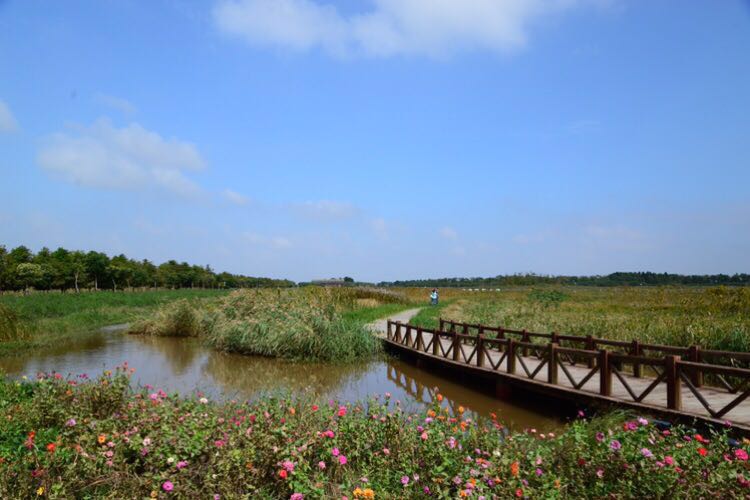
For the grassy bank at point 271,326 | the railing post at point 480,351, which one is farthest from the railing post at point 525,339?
the grassy bank at point 271,326

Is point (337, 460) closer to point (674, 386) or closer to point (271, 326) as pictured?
point (674, 386)

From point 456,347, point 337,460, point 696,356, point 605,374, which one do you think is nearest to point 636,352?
point 696,356

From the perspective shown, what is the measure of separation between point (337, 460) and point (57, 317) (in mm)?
28296

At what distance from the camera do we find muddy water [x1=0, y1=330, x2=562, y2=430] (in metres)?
10.7

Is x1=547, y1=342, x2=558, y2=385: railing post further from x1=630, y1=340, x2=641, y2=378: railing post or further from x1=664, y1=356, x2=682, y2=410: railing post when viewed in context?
x1=664, y1=356, x2=682, y2=410: railing post

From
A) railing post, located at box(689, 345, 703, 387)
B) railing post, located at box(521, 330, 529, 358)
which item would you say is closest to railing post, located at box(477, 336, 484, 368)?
railing post, located at box(521, 330, 529, 358)

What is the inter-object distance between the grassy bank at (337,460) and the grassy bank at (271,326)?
11.9 m

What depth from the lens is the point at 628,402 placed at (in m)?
8.12

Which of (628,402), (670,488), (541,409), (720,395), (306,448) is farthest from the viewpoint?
(541,409)

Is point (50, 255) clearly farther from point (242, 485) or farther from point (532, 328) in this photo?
point (242, 485)

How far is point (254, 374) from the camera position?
571 inches

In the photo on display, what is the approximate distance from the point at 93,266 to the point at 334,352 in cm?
4820

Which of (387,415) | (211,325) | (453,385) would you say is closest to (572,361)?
(453,385)

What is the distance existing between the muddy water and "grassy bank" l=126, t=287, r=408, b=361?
620 mm
